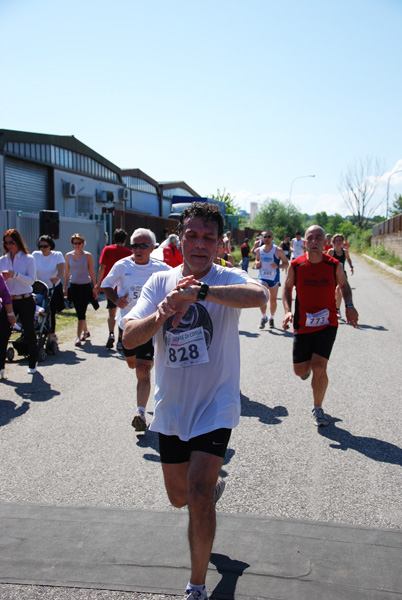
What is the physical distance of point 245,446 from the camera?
17.9 ft

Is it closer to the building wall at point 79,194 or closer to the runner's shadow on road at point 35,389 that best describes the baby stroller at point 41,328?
the runner's shadow on road at point 35,389

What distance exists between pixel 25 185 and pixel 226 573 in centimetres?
2786

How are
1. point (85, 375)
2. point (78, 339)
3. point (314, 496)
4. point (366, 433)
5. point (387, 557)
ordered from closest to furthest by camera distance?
point (387, 557)
point (314, 496)
point (366, 433)
point (85, 375)
point (78, 339)

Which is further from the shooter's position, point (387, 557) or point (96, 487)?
point (96, 487)

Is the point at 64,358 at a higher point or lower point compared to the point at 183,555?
lower

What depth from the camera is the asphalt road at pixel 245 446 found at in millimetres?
4246

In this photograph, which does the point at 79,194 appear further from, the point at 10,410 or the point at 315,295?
the point at 315,295

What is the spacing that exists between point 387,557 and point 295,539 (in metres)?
0.55

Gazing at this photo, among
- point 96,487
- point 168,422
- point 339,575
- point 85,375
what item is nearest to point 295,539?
point 339,575

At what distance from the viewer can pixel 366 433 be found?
5.83m

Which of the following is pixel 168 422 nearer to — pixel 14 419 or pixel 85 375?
pixel 14 419

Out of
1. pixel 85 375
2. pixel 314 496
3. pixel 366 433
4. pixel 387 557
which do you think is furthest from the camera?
pixel 85 375

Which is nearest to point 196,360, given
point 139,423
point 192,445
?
point 192,445

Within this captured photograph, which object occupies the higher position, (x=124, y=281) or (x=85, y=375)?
(x=124, y=281)
